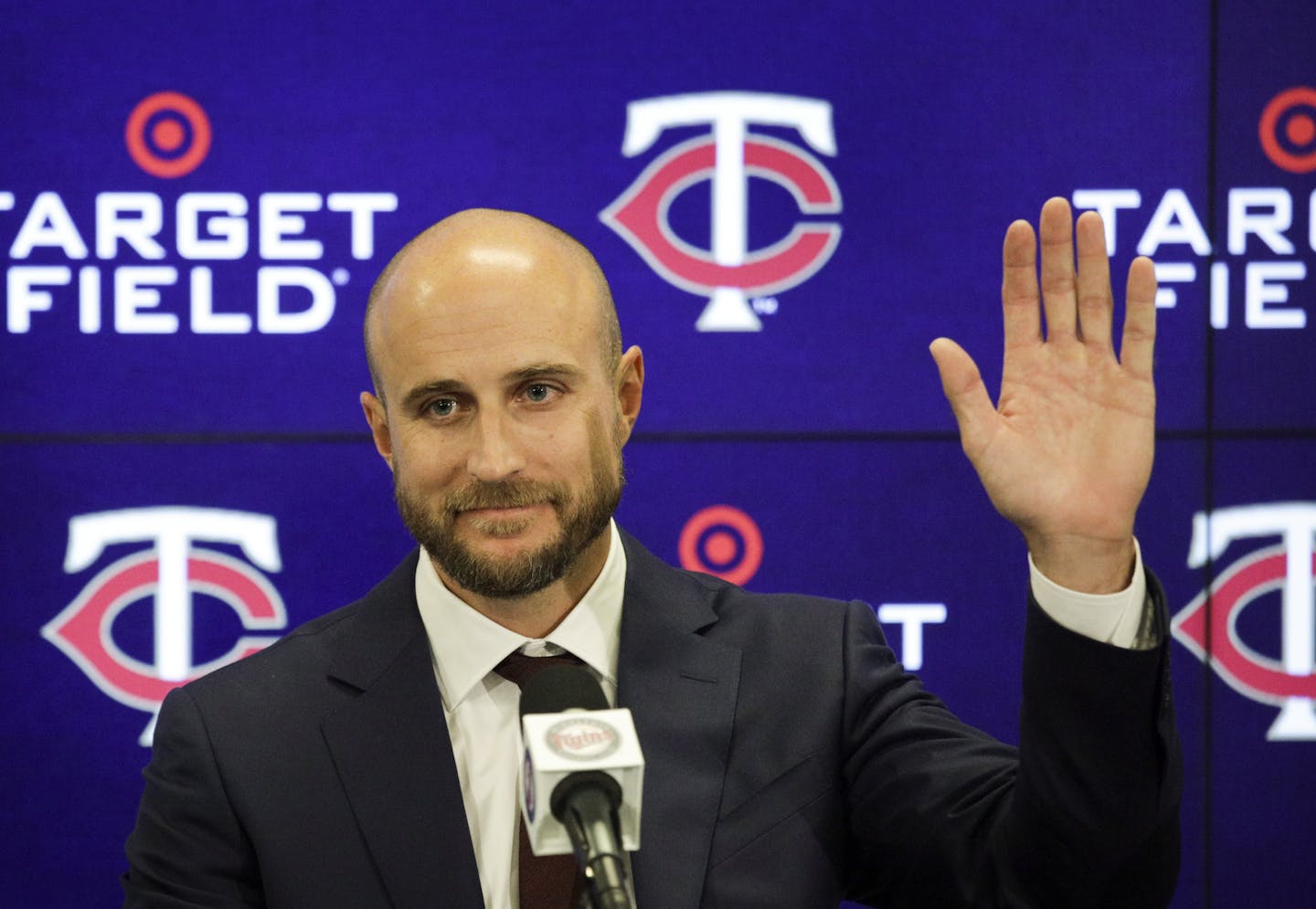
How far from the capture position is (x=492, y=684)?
1.68 metres

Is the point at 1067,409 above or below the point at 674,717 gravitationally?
above

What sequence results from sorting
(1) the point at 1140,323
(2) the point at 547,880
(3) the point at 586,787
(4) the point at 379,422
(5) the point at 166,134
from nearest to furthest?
(3) the point at 586,787
(1) the point at 1140,323
(2) the point at 547,880
(4) the point at 379,422
(5) the point at 166,134

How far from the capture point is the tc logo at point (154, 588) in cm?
257

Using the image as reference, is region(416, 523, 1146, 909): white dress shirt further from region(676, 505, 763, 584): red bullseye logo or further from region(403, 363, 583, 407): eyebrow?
region(676, 505, 763, 584): red bullseye logo

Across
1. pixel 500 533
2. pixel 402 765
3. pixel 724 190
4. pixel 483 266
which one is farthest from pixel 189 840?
pixel 724 190

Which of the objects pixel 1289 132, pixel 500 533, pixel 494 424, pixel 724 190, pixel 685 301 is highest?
pixel 1289 132

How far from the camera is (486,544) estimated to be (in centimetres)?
160

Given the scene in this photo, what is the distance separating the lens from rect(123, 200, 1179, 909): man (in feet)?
4.63

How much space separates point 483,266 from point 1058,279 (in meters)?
0.63

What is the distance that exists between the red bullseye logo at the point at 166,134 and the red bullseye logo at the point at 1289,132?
Result: 1.90 meters

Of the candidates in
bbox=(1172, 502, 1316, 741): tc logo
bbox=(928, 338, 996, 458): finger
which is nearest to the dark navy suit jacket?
bbox=(928, 338, 996, 458): finger

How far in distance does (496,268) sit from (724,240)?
1021 millimetres

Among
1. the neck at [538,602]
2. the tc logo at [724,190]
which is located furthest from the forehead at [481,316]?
the tc logo at [724,190]

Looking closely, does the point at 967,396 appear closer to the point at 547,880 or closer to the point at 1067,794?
the point at 1067,794
